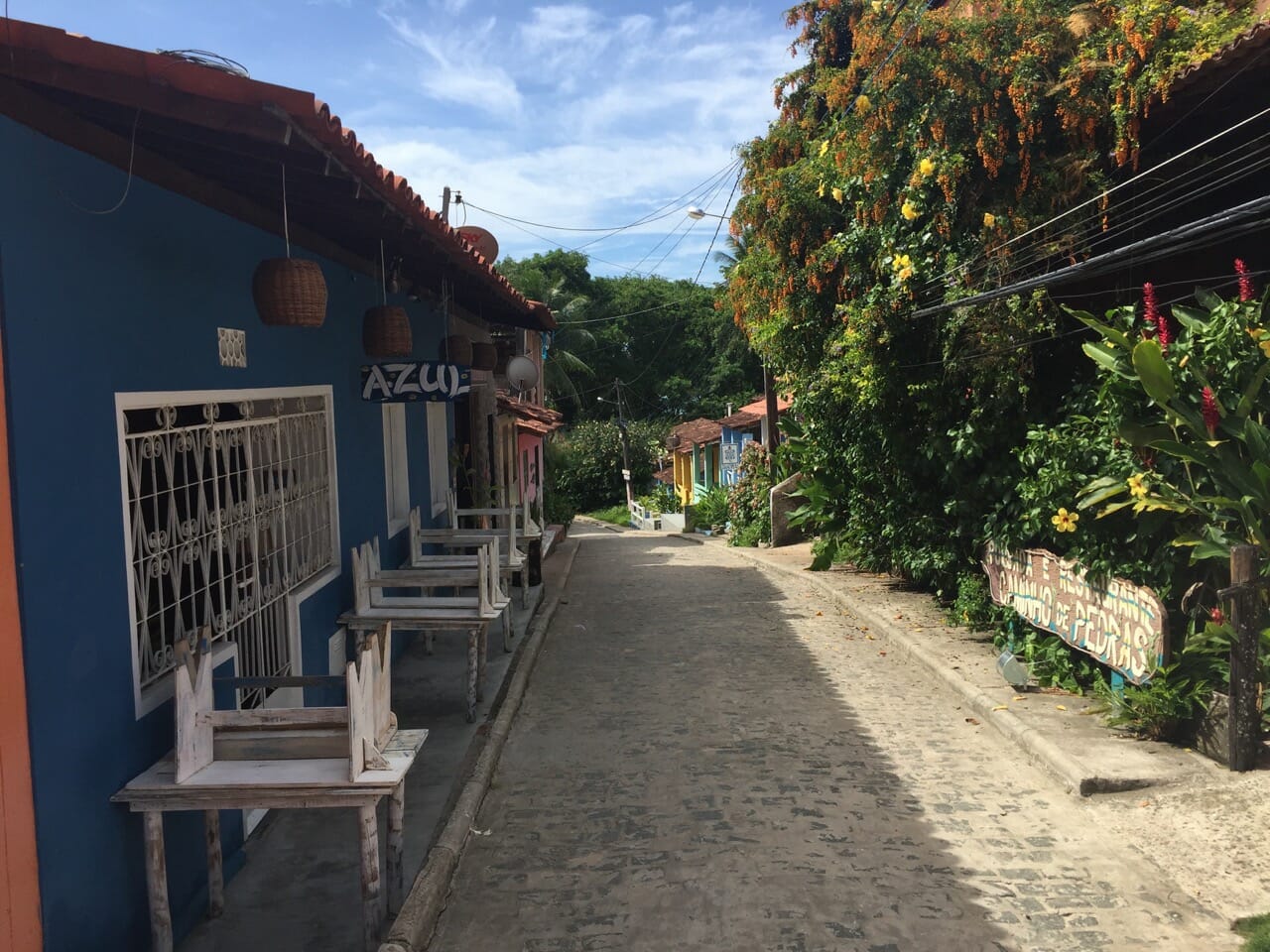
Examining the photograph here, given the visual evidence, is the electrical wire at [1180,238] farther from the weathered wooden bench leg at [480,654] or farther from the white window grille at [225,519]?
the white window grille at [225,519]

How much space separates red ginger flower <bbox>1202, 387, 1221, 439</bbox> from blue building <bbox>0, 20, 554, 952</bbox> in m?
4.73

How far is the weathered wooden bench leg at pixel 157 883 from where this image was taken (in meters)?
3.65

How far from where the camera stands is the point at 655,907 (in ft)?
14.6

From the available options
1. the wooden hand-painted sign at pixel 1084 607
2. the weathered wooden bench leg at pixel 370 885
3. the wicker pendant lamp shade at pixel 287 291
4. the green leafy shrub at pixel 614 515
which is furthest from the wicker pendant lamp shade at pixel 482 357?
the green leafy shrub at pixel 614 515

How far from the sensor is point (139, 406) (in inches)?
157

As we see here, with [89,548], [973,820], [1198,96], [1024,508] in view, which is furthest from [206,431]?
[1198,96]

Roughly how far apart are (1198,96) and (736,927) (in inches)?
283

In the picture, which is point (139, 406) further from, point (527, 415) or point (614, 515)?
point (614, 515)

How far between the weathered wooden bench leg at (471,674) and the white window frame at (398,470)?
251 centimetres

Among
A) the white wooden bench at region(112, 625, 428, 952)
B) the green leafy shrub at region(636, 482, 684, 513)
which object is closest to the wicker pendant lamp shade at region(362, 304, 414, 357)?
the white wooden bench at region(112, 625, 428, 952)

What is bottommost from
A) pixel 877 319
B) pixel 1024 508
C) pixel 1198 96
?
pixel 1024 508

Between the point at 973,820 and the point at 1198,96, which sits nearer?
the point at 973,820

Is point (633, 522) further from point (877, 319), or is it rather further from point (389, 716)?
point (389, 716)

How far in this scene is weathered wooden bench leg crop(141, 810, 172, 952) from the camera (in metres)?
3.65
